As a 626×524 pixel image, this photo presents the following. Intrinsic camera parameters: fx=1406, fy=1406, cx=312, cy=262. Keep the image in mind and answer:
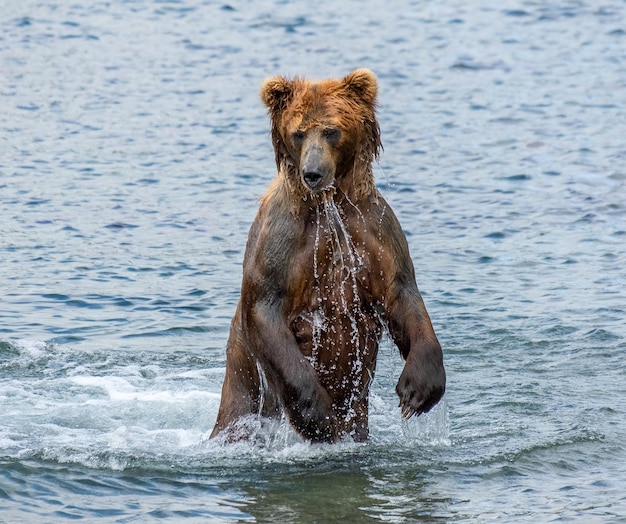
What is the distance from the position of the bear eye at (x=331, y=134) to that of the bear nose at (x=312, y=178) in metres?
0.24

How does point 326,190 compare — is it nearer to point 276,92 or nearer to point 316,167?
point 316,167

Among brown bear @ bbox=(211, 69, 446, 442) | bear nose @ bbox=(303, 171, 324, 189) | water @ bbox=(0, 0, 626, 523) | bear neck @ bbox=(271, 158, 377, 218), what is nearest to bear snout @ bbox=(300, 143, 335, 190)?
bear nose @ bbox=(303, 171, 324, 189)

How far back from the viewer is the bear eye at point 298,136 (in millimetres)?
7059

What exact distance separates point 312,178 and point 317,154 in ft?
0.42

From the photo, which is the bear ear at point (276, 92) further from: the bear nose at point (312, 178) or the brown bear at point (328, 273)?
the bear nose at point (312, 178)

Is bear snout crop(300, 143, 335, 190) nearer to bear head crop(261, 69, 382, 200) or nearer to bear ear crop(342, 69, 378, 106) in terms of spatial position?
bear head crop(261, 69, 382, 200)

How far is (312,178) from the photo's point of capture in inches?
271

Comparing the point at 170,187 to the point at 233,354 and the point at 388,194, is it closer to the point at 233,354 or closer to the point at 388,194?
the point at 388,194

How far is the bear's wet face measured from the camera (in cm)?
688

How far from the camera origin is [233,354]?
772cm

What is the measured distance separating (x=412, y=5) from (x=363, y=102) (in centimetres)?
1580

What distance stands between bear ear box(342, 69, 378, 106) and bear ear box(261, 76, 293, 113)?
0.30m

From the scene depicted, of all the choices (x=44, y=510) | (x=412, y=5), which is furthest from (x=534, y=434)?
(x=412, y=5)

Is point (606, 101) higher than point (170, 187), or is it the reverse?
point (606, 101)
